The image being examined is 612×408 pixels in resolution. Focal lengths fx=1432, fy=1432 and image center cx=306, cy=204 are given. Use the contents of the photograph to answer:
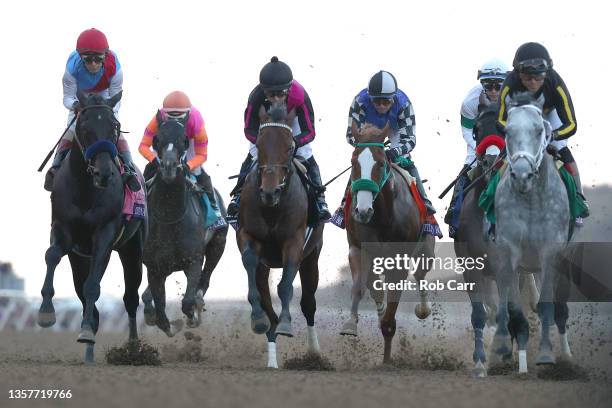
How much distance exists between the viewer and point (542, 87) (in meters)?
13.8

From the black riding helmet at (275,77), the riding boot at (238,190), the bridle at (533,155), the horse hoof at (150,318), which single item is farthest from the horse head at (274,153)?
the horse hoof at (150,318)

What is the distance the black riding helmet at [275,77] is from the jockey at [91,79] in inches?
60.4

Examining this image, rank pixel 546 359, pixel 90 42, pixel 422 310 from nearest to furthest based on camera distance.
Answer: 1. pixel 546 359
2. pixel 90 42
3. pixel 422 310

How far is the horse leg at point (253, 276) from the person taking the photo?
1382 cm

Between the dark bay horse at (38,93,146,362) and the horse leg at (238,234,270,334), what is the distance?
1.32m

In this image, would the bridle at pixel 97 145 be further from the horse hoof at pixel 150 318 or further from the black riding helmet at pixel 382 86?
the horse hoof at pixel 150 318

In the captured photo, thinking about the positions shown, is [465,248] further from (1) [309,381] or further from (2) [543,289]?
(1) [309,381]

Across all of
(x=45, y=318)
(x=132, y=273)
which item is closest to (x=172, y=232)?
(x=132, y=273)

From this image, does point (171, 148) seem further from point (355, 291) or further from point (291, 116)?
point (355, 291)

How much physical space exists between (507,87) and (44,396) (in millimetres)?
5932

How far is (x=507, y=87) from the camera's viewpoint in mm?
14031

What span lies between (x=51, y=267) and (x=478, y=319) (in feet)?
14.2

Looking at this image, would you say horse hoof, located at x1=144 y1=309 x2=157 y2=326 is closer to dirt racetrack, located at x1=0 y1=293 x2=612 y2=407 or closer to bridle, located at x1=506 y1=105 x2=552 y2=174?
dirt racetrack, located at x1=0 y1=293 x2=612 y2=407

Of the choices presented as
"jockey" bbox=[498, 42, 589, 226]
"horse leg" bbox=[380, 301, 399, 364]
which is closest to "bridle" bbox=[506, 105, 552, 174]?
"jockey" bbox=[498, 42, 589, 226]
